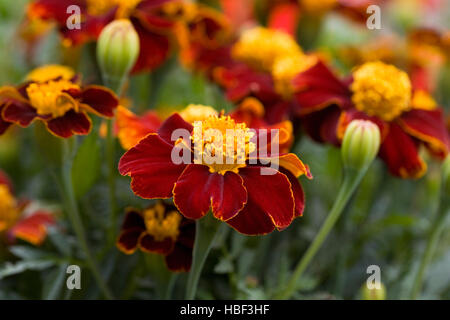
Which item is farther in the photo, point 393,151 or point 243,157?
point 393,151

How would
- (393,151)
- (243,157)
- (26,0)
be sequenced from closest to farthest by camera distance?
(243,157)
(393,151)
(26,0)

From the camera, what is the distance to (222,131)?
0.46 metres

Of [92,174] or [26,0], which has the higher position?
[26,0]

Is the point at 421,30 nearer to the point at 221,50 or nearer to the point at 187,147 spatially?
the point at 221,50

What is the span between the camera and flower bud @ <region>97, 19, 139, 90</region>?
504 millimetres

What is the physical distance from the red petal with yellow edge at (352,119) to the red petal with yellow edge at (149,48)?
20 centimetres

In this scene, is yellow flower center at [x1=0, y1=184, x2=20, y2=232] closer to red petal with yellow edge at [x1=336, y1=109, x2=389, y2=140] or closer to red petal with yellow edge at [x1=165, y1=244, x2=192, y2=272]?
red petal with yellow edge at [x1=165, y1=244, x2=192, y2=272]

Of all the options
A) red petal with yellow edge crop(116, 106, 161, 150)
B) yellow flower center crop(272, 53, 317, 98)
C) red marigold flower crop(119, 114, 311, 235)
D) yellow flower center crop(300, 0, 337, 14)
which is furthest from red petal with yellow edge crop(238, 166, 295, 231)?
yellow flower center crop(300, 0, 337, 14)

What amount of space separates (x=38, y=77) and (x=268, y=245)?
0.30m

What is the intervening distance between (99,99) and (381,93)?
0.88 ft

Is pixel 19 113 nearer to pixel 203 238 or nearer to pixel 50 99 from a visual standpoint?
pixel 50 99

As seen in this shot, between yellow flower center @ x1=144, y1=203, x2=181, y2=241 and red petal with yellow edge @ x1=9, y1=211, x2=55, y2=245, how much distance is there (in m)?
0.14

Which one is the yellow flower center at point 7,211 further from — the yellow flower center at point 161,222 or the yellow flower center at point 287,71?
the yellow flower center at point 287,71
